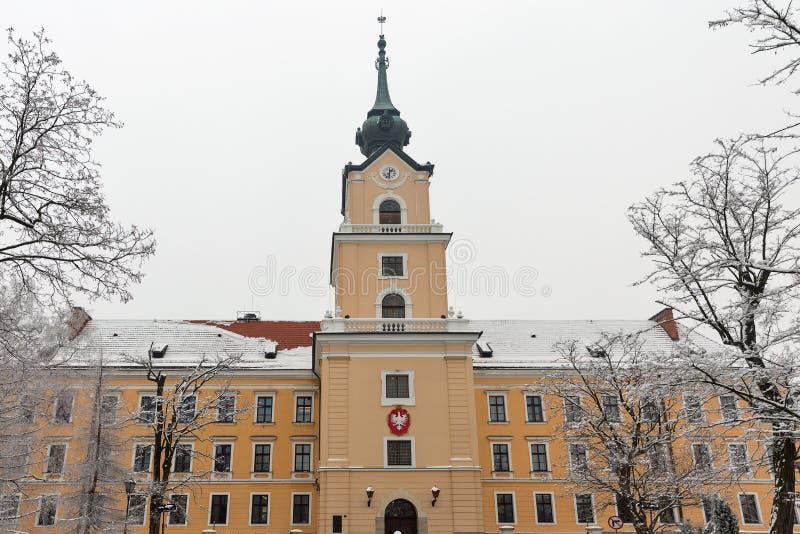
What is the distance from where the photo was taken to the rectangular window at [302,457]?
34469mm

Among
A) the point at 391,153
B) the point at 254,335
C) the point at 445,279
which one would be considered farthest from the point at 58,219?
the point at 254,335

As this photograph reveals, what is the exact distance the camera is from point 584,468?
1022 inches

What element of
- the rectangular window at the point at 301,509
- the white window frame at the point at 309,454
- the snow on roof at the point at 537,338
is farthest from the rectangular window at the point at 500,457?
the rectangular window at the point at 301,509

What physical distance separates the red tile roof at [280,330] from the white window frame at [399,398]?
1055 cm

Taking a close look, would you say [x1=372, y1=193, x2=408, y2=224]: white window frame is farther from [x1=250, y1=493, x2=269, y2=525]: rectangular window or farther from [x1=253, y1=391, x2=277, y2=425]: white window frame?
[x1=250, y1=493, x2=269, y2=525]: rectangular window

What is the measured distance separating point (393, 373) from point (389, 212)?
8173 millimetres

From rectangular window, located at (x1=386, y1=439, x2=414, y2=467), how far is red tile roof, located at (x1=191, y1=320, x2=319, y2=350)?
1194 cm

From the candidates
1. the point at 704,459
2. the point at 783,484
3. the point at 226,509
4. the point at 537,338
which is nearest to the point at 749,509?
the point at 704,459

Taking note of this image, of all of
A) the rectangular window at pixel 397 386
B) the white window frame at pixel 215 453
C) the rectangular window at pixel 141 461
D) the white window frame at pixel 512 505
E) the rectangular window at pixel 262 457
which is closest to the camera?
the rectangular window at pixel 397 386

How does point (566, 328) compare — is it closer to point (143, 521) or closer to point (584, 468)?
point (584, 468)

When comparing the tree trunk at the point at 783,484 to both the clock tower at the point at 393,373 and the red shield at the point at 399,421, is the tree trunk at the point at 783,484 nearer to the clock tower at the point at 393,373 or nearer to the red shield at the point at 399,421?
the clock tower at the point at 393,373

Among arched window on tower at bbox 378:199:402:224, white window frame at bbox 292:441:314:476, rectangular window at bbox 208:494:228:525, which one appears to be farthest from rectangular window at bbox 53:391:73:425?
arched window on tower at bbox 378:199:402:224

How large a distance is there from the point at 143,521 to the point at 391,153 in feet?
70.4

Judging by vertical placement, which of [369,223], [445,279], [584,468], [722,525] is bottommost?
[722,525]
